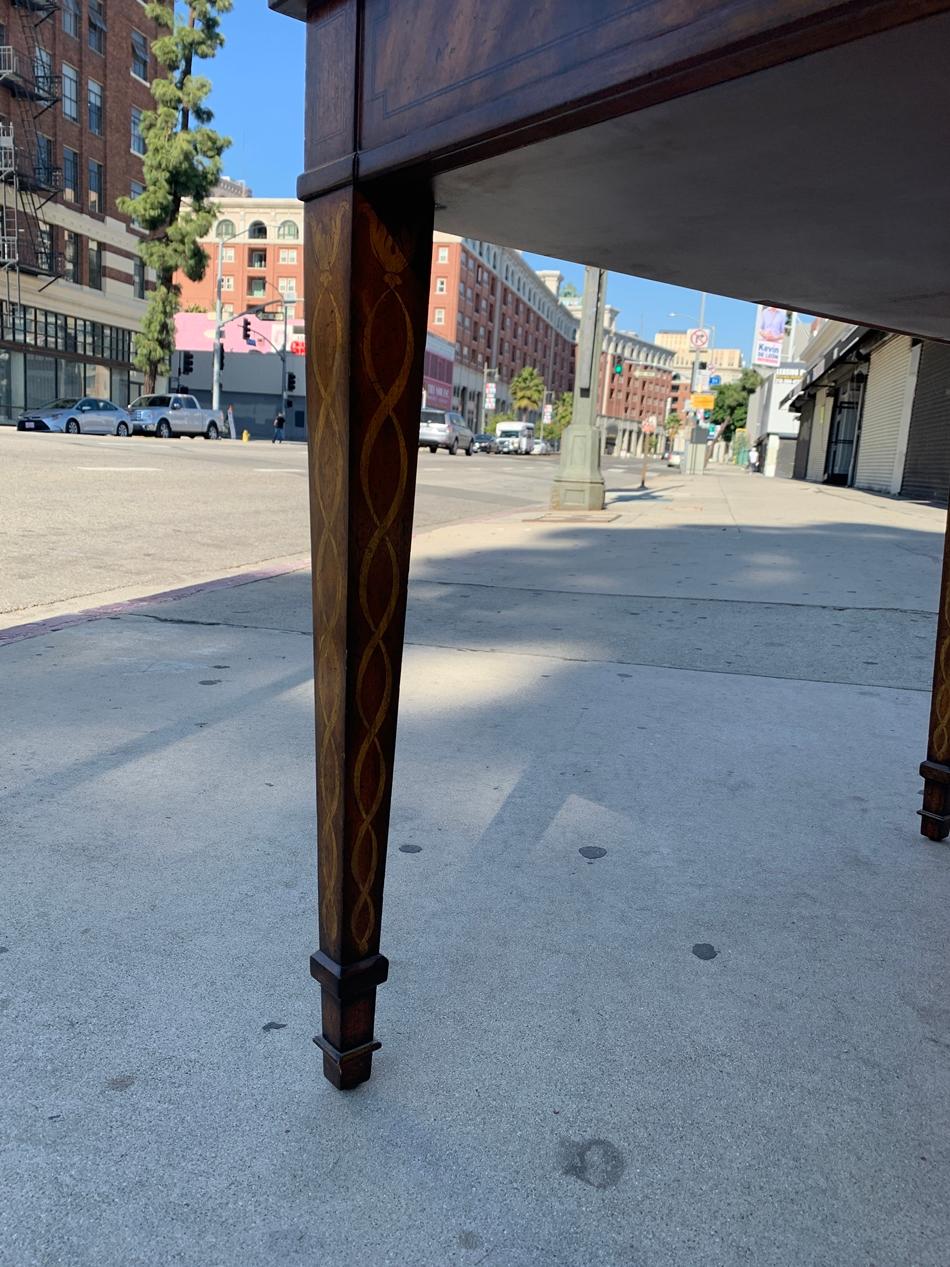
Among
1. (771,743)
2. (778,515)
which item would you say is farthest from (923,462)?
(771,743)

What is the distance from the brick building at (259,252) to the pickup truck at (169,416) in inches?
1251

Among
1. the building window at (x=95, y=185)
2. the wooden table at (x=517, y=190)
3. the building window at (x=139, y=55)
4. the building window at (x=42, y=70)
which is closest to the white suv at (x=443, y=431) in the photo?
the building window at (x=95, y=185)

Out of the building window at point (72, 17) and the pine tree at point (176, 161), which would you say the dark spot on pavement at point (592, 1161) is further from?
the building window at point (72, 17)

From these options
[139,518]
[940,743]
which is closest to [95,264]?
[139,518]

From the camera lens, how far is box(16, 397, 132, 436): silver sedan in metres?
28.4

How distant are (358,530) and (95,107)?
43.7 metres

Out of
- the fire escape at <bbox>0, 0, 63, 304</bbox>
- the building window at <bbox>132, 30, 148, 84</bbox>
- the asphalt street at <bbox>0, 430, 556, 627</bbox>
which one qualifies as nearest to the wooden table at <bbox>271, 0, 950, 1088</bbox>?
the asphalt street at <bbox>0, 430, 556, 627</bbox>

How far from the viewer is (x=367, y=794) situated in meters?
1.35

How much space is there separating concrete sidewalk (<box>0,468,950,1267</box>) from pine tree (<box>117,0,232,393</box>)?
36.1 meters

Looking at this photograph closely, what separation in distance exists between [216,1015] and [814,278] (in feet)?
5.26

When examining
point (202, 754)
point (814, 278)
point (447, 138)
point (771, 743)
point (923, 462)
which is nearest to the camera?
point (447, 138)

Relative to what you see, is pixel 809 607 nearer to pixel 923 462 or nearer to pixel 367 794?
pixel 367 794

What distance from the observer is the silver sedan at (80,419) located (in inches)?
1117

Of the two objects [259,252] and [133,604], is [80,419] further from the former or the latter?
[259,252]
